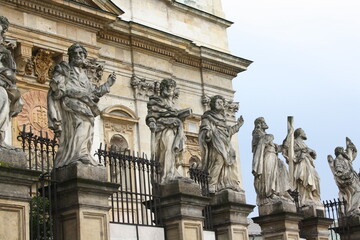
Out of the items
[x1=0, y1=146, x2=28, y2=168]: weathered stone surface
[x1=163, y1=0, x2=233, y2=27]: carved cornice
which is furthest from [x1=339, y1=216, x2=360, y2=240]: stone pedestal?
[x1=0, y1=146, x2=28, y2=168]: weathered stone surface

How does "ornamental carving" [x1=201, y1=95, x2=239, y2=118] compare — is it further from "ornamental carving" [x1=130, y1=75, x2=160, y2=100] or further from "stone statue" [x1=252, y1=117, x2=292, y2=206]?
"stone statue" [x1=252, y1=117, x2=292, y2=206]

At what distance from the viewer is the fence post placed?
10.9 metres

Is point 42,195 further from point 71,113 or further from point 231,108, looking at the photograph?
point 231,108

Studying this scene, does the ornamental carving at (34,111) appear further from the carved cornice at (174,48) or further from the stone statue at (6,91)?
the stone statue at (6,91)

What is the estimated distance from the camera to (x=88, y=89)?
13.0 m

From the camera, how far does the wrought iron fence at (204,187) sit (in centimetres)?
1581

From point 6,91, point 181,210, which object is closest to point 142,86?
point 181,210

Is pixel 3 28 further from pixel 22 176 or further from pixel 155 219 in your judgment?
pixel 155 219

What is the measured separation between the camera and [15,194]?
1112 cm

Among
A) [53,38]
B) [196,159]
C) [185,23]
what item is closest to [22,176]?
[53,38]

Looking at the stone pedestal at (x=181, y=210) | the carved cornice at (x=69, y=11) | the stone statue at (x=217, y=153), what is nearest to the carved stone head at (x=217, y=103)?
the stone statue at (x=217, y=153)

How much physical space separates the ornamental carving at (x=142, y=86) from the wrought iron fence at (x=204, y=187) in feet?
33.6

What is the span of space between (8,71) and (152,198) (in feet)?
14.1

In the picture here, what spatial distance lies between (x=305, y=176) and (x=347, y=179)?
1884mm
